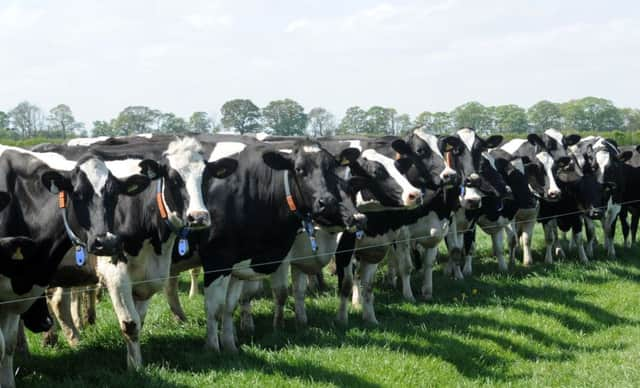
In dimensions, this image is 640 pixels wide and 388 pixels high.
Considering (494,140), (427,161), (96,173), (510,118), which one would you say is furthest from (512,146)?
(510,118)

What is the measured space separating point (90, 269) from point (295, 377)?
245cm

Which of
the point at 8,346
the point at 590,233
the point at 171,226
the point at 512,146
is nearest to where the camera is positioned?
the point at 8,346

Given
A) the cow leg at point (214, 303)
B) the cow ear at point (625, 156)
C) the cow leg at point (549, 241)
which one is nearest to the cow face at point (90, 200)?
the cow leg at point (214, 303)

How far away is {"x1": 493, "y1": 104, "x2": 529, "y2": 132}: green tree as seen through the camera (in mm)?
83438

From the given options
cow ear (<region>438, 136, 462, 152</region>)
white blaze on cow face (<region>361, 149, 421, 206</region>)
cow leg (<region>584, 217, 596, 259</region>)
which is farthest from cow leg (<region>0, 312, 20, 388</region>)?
cow leg (<region>584, 217, 596, 259</region>)

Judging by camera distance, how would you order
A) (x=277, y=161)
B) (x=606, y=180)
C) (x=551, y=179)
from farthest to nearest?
(x=606, y=180), (x=551, y=179), (x=277, y=161)

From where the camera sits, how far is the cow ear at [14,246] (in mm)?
5785

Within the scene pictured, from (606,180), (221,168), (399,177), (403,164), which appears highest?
(221,168)

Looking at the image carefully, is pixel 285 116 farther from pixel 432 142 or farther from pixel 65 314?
pixel 65 314

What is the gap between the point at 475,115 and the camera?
273 ft

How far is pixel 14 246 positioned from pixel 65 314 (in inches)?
100.0

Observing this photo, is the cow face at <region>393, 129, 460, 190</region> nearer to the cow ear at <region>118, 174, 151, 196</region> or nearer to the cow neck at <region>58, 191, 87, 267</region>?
the cow ear at <region>118, 174, 151, 196</region>

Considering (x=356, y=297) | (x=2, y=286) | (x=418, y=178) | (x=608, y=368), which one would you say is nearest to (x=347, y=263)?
(x=356, y=297)

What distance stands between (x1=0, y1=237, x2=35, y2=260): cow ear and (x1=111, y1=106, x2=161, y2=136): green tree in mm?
43596
